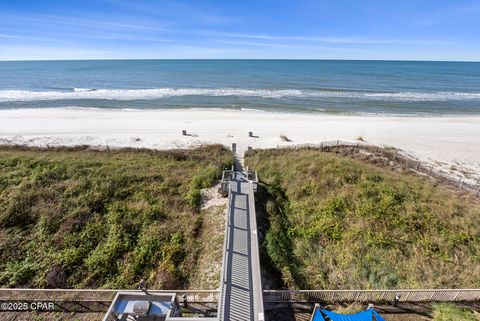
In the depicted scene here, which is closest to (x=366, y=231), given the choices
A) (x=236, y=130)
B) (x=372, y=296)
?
(x=372, y=296)

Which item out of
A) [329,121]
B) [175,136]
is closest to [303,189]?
[175,136]

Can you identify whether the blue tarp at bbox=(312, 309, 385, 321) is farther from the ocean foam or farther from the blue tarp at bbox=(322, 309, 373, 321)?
the ocean foam

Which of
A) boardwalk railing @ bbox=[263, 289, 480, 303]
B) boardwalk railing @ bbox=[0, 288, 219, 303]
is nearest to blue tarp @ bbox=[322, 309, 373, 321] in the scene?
boardwalk railing @ bbox=[263, 289, 480, 303]

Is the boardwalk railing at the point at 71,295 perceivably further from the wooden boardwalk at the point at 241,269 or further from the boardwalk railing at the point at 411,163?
the boardwalk railing at the point at 411,163

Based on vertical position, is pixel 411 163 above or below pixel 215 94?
below

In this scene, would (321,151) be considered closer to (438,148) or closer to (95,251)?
(438,148)

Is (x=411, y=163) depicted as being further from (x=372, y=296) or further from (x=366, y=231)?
(x=372, y=296)

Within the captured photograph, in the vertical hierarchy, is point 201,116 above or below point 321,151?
above
